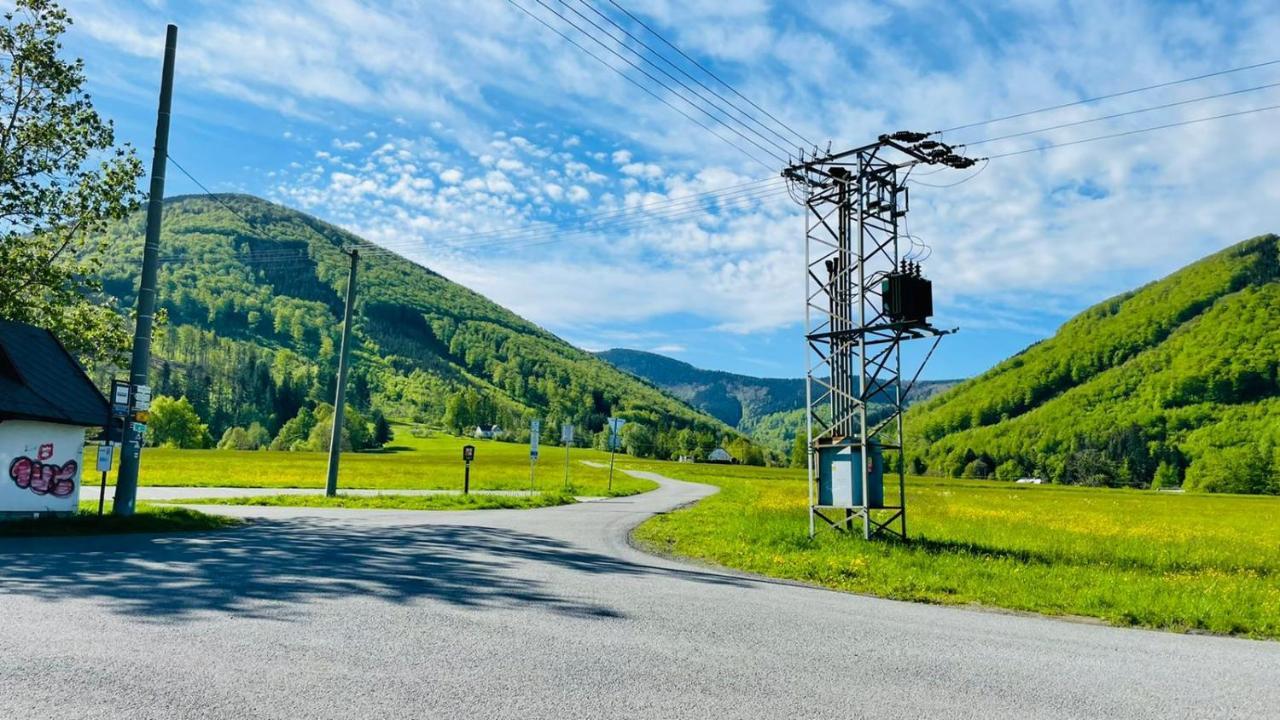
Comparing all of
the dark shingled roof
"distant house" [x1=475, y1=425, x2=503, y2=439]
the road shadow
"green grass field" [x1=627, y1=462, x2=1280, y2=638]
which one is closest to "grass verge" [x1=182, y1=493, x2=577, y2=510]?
the dark shingled roof

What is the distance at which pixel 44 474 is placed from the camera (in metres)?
18.7

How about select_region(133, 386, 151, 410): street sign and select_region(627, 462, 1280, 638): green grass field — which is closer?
select_region(627, 462, 1280, 638): green grass field

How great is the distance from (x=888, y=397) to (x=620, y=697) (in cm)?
1287

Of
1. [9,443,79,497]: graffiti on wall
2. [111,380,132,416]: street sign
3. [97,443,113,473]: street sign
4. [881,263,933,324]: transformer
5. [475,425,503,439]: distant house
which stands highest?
[881,263,933,324]: transformer

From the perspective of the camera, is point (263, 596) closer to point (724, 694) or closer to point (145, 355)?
point (724, 694)

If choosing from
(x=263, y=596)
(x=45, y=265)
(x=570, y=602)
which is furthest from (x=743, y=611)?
(x=45, y=265)

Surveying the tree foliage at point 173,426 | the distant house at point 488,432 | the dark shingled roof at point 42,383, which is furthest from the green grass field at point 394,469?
the dark shingled roof at point 42,383

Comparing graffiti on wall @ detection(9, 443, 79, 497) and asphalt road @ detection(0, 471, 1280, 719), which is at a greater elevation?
graffiti on wall @ detection(9, 443, 79, 497)

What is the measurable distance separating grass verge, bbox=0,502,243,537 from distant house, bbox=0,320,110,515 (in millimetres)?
978

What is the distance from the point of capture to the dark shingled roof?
737 inches

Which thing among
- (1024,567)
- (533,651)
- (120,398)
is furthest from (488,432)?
(533,651)

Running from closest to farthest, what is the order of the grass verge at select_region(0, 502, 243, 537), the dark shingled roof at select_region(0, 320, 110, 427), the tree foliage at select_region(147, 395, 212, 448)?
1. the grass verge at select_region(0, 502, 243, 537)
2. the dark shingled roof at select_region(0, 320, 110, 427)
3. the tree foliage at select_region(147, 395, 212, 448)

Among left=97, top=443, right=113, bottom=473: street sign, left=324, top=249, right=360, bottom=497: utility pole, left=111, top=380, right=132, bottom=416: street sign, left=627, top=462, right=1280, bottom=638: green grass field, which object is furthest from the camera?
left=324, top=249, right=360, bottom=497: utility pole

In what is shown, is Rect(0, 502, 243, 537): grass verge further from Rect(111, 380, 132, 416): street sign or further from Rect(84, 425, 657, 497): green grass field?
Rect(84, 425, 657, 497): green grass field
